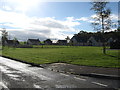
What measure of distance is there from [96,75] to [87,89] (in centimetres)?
256

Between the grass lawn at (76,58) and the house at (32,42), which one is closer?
the grass lawn at (76,58)

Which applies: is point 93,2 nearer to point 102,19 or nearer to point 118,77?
point 102,19

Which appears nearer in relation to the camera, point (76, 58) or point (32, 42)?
point (76, 58)

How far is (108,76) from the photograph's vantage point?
7.70 m

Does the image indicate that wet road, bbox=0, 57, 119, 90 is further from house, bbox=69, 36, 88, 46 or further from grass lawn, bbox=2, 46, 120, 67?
house, bbox=69, 36, 88, 46

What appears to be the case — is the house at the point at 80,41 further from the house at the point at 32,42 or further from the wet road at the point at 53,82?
the wet road at the point at 53,82

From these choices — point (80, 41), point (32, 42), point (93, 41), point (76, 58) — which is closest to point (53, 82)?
point (76, 58)

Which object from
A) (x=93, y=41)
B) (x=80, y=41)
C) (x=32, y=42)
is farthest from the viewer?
(x=32, y=42)

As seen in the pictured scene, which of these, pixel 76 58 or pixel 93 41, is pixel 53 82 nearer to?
pixel 76 58

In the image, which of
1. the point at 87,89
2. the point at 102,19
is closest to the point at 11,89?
the point at 87,89

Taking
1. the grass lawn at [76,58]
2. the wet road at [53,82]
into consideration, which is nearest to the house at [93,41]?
the grass lawn at [76,58]

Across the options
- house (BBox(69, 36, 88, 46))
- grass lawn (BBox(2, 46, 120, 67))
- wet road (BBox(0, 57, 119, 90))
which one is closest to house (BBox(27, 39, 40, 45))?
house (BBox(69, 36, 88, 46))

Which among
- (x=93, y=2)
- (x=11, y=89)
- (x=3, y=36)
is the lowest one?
(x=11, y=89)

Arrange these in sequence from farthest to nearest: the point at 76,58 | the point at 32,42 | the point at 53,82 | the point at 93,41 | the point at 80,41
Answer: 1. the point at 32,42
2. the point at 80,41
3. the point at 93,41
4. the point at 76,58
5. the point at 53,82
